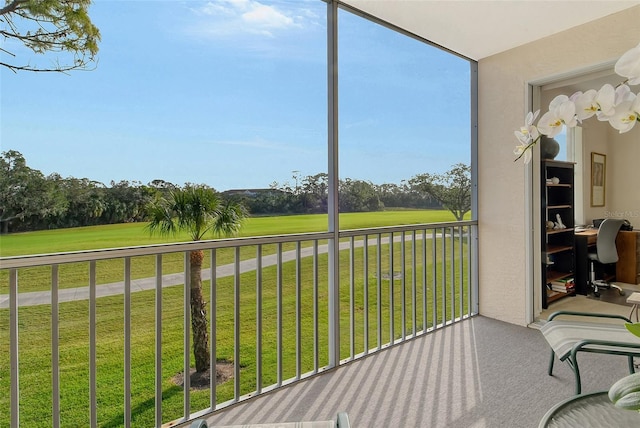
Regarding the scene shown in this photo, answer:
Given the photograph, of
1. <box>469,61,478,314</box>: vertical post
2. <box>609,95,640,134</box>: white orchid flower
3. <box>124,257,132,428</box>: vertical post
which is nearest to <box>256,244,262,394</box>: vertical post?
<box>124,257,132,428</box>: vertical post

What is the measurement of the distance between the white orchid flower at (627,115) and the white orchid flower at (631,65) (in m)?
0.07

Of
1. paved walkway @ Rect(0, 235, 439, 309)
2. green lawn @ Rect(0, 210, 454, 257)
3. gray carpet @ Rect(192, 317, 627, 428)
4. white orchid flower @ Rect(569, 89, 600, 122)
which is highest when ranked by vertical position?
white orchid flower @ Rect(569, 89, 600, 122)

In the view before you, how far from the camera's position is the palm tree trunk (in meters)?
2.15

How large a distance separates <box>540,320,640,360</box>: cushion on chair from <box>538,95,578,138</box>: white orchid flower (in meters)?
1.51

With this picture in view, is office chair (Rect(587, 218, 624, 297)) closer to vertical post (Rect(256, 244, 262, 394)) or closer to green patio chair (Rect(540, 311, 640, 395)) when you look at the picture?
green patio chair (Rect(540, 311, 640, 395))

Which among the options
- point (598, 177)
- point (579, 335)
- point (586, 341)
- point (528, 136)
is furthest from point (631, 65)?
point (598, 177)

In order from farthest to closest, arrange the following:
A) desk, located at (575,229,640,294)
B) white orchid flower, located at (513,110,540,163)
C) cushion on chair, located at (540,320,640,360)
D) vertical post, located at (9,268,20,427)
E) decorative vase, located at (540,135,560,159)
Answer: decorative vase, located at (540,135,560,159)
desk, located at (575,229,640,294)
cushion on chair, located at (540,320,640,360)
vertical post, located at (9,268,20,427)
white orchid flower, located at (513,110,540,163)

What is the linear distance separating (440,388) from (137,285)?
73.2 inches

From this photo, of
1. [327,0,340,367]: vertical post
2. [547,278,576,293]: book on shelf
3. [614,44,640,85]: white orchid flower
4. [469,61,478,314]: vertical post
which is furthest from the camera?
[469,61,478,314]: vertical post

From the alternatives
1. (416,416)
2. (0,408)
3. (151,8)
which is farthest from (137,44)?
(416,416)

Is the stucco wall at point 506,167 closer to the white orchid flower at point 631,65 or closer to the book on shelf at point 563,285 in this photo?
the book on shelf at point 563,285

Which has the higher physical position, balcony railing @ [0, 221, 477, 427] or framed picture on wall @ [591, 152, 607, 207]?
framed picture on wall @ [591, 152, 607, 207]

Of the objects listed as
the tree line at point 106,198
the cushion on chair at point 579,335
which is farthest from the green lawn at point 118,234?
the cushion on chair at point 579,335

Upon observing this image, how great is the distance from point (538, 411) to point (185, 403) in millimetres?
1895
